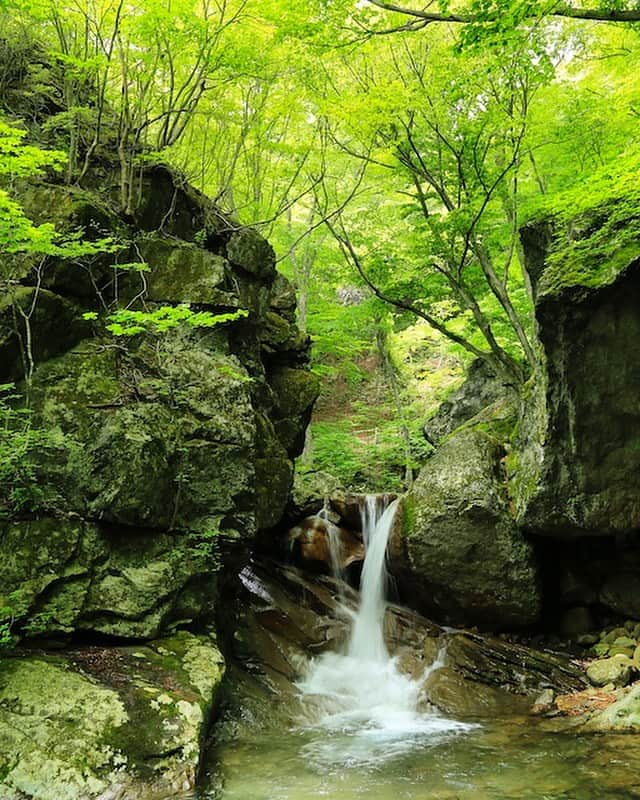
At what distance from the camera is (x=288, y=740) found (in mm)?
6676

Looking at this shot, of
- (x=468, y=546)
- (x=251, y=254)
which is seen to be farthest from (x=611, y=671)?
(x=251, y=254)

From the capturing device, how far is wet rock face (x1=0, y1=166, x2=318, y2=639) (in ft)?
20.9

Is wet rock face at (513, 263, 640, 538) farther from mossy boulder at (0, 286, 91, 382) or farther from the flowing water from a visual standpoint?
mossy boulder at (0, 286, 91, 382)

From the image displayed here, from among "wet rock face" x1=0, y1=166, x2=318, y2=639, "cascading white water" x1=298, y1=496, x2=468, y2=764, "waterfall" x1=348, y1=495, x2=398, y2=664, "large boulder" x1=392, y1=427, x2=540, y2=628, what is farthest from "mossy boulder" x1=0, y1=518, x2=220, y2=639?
"large boulder" x1=392, y1=427, x2=540, y2=628

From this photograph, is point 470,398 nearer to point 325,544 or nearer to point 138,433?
point 325,544

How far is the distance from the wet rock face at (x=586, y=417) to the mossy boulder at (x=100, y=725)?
593 cm

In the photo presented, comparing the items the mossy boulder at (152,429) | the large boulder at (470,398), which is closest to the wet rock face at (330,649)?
the mossy boulder at (152,429)

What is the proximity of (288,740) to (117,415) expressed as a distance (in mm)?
4373

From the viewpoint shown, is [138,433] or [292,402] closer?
[138,433]

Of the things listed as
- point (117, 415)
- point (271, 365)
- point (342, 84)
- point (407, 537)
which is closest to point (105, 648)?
point (117, 415)

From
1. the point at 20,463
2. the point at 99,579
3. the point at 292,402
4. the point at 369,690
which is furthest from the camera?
the point at 292,402

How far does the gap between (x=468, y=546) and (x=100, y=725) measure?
6761 millimetres

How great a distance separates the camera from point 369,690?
9086mm

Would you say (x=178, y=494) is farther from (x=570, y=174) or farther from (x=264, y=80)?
(x=570, y=174)
